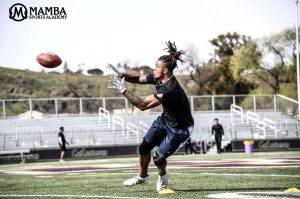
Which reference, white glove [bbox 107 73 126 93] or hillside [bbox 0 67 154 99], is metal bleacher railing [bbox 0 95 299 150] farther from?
hillside [bbox 0 67 154 99]

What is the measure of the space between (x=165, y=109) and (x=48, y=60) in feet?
7.42

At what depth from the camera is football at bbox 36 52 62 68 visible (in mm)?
11227

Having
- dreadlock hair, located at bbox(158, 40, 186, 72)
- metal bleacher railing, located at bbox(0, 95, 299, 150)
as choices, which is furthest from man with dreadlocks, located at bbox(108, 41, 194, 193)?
metal bleacher railing, located at bbox(0, 95, 299, 150)

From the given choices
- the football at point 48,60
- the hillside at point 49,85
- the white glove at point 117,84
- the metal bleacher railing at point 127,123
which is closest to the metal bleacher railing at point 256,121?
the metal bleacher railing at point 127,123

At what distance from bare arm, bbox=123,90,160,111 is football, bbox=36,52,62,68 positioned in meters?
1.89

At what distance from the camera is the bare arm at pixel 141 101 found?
9908 millimetres

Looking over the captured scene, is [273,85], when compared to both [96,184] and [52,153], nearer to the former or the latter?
[52,153]

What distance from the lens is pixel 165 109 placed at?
10.3 m

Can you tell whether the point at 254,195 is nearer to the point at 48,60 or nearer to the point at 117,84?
the point at 117,84

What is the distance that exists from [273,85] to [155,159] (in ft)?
211

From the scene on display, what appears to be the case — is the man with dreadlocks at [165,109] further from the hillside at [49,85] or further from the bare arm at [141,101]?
the hillside at [49,85]

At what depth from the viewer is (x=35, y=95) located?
93.9 meters

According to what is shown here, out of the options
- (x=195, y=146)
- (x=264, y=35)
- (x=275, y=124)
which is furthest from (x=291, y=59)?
(x=195, y=146)

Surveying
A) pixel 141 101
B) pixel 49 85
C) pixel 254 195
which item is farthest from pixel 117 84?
pixel 49 85
